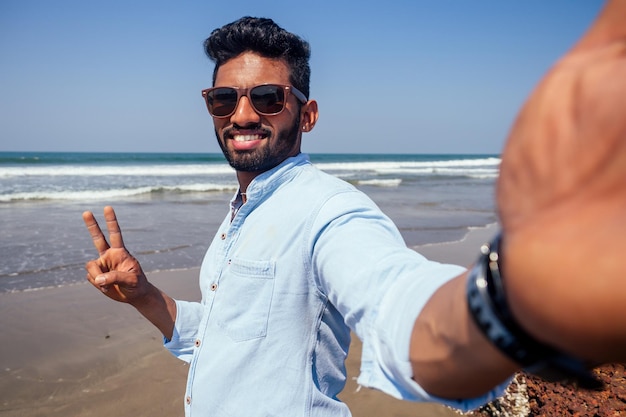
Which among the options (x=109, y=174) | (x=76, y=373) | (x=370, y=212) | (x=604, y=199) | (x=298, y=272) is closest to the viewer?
(x=604, y=199)

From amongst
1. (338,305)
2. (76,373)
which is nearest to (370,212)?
(338,305)

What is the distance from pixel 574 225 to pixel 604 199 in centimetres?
4

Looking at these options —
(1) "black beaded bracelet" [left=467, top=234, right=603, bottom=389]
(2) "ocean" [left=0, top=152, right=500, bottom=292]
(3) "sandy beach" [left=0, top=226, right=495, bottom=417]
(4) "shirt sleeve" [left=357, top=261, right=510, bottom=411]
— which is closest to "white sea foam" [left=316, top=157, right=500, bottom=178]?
(2) "ocean" [left=0, top=152, right=500, bottom=292]

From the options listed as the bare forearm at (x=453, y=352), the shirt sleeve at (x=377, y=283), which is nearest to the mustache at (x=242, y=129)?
the shirt sleeve at (x=377, y=283)

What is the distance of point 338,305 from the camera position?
1.16m

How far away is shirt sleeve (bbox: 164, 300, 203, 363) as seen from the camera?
2.04 meters

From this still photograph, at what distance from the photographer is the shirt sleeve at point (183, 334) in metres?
2.04

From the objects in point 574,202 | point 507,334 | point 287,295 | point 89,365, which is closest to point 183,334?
point 287,295

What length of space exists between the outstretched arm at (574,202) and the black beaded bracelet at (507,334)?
21 millimetres

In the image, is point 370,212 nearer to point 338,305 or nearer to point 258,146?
point 338,305

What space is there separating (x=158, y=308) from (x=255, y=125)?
0.88 m

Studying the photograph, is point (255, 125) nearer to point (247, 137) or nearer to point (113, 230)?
point (247, 137)

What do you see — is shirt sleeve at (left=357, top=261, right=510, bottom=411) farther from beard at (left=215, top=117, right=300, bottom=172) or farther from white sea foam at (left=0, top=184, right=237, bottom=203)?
white sea foam at (left=0, top=184, right=237, bottom=203)

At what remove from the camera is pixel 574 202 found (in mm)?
511
